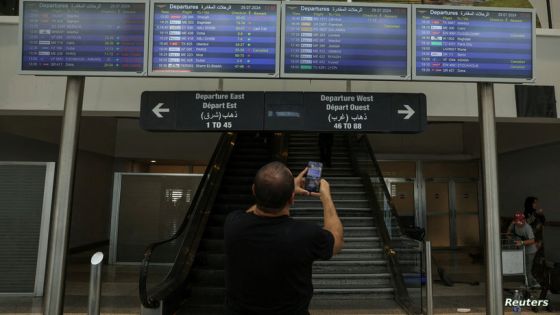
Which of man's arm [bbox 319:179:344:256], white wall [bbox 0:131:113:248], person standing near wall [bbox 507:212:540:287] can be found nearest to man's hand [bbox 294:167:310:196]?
man's arm [bbox 319:179:344:256]

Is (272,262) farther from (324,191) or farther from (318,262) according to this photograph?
(318,262)

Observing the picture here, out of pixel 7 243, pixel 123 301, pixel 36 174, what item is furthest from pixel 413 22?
pixel 7 243

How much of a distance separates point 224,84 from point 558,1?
560 centimetres

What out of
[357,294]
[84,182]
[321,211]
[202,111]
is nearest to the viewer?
[202,111]

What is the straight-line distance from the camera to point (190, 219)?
6.90 m

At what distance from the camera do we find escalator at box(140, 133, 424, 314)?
601 cm

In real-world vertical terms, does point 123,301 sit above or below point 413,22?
below

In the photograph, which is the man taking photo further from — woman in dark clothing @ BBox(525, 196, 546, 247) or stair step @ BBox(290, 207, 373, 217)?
woman in dark clothing @ BBox(525, 196, 546, 247)

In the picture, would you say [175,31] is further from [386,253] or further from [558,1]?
[558,1]

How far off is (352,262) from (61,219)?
15.1 feet

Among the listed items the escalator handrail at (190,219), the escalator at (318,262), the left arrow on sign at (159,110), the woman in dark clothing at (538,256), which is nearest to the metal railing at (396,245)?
the escalator at (318,262)

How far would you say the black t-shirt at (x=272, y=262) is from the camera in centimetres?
185

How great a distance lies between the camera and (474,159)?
527 inches

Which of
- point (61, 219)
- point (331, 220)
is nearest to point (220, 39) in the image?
point (61, 219)
